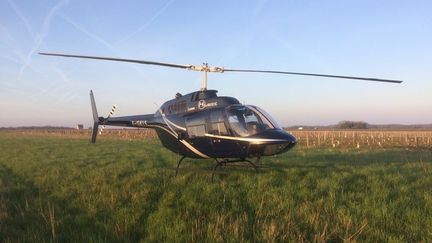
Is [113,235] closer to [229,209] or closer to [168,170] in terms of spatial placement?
[229,209]

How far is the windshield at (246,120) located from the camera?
10.2 m

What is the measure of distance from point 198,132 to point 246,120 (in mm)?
1644

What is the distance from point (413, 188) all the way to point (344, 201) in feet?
8.93

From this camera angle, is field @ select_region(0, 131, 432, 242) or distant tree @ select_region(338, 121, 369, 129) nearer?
field @ select_region(0, 131, 432, 242)

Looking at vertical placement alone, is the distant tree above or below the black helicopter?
above

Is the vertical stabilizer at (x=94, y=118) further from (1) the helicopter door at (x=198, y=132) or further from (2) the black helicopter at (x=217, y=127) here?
(1) the helicopter door at (x=198, y=132)

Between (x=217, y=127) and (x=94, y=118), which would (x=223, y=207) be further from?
(x=94, y=118)

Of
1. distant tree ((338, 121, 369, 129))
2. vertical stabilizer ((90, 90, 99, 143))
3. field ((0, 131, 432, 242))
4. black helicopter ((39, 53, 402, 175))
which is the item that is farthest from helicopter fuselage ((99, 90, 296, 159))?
distant tree ((338, 121, 369, 129))

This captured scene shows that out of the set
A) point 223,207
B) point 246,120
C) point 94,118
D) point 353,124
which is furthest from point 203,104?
point 353,124

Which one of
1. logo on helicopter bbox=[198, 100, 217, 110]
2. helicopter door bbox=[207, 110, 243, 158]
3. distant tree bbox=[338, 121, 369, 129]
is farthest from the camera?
distant tree bbox=[338, 121, 369, 129]

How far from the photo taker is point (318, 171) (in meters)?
12.2

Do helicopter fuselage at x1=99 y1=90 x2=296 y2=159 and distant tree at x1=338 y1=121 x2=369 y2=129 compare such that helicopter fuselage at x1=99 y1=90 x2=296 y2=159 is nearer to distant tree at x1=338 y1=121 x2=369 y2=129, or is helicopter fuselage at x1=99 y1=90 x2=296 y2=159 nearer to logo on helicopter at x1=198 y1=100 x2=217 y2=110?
logo on helicopter at x1=198 y1=100 x2=217 y2=110

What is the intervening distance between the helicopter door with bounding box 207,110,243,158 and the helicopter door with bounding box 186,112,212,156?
0.20m

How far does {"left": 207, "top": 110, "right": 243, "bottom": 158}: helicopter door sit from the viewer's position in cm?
1054
